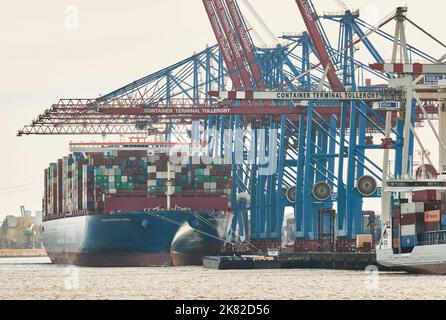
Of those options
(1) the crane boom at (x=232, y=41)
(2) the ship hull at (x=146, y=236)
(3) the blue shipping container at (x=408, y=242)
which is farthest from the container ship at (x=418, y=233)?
(1) the crane boom at (x=232, y=41)

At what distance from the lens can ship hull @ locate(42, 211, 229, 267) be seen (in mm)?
114062

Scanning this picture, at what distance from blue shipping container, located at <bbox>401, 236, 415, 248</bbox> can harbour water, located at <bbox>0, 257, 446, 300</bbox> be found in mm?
1857

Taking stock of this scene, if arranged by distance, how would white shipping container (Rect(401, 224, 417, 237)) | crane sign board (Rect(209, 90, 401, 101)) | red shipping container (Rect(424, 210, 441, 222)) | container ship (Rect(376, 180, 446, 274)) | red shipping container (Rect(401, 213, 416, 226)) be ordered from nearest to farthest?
1. red shipping container (Rect(424, 210, 441, 222))
2. container ship (Rect(376, 180, 446, 274))
3. red shipping container (Rect(401, 213, 416, 226))
4. white shipping container (Rect(401, 224, 417, 237))
5. crane sign board (Rect(209, 90, 401, 101))

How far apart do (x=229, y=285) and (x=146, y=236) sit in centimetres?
3671

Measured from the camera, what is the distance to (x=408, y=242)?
87062 millimetres

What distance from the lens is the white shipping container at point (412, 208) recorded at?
86.1 meters

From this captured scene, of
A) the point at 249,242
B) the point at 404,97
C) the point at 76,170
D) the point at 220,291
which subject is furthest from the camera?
the point at 249,242

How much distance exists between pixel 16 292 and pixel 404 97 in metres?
32.8

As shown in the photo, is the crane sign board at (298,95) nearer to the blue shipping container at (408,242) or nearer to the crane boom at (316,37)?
the crane boom at (316,37)

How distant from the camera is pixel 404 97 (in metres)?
96.2

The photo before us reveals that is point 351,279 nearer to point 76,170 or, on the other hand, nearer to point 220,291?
point 220,291

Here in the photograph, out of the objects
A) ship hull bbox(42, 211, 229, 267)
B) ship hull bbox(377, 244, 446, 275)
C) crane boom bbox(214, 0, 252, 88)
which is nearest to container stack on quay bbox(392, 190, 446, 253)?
ship hull bbox(377, 244, 446, 275)

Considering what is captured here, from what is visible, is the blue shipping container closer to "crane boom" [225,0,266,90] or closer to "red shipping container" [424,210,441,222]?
"red shipping container" [424,210,441,222]
